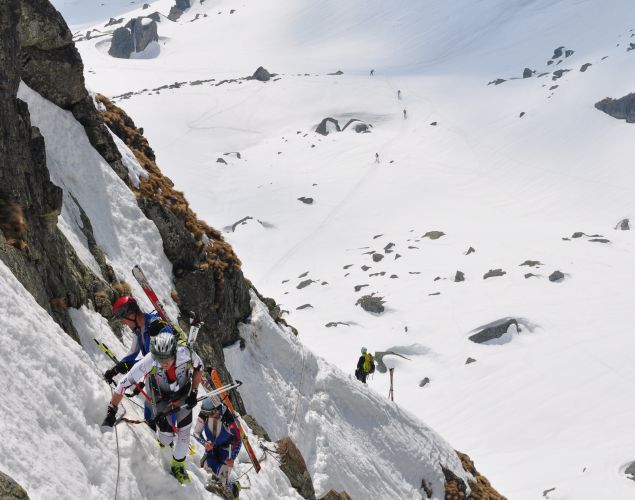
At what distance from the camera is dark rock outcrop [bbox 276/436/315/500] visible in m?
14.8

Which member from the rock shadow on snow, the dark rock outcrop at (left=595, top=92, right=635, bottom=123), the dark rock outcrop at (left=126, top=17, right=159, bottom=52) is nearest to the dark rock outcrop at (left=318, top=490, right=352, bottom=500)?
the rock shadow on snow

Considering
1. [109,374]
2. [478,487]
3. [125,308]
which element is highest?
[125,308]

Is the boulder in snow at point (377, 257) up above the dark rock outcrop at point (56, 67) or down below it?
below

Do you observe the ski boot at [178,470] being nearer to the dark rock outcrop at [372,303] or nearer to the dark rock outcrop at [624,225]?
the dark rock outcrop at [372,303]

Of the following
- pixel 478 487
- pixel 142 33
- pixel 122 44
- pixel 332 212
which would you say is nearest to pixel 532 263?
pixel 332 212

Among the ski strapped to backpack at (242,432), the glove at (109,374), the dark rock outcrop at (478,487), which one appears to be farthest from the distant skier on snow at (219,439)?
the dark rock outcrop at (478,487)

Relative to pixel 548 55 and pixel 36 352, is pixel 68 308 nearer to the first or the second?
pixel 36 352

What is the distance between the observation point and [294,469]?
49.6ft

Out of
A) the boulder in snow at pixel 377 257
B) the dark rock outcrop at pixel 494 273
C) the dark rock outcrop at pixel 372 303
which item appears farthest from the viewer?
the boulder in snow at pixel 377 257

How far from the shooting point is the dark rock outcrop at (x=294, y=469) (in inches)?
582

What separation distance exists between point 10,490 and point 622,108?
9362 cm

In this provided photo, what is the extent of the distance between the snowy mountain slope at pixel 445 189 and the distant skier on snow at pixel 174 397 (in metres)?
Result: 24.1

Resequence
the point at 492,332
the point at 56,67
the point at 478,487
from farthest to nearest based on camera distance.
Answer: the point at 492,332
the point at 478,487
the point at 56,67

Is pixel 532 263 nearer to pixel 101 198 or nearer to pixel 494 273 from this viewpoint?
pixel 494 273
